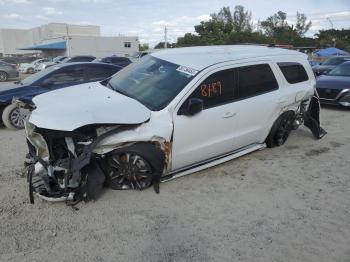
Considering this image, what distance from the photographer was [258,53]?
5703 mm

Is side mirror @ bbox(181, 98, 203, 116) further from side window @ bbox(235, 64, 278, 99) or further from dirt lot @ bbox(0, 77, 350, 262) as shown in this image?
dirt lot @ bbox(0, 77, 350, 262)

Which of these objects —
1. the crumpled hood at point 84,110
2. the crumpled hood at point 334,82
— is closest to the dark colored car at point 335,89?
the crumpled hood at point 334,82

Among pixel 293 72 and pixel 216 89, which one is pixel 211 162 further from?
pixel 293 72

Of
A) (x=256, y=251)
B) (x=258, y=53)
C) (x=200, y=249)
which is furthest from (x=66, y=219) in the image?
(x=258, y=53)

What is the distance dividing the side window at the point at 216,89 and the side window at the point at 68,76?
14.9ft

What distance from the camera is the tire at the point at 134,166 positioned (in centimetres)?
416

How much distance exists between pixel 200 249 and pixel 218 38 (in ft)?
193

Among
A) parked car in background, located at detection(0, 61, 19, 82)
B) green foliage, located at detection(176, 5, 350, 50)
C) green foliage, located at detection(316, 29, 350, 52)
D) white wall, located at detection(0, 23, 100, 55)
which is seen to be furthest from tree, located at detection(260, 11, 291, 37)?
parked car in background, located at detection(0, 61, 19, 82)

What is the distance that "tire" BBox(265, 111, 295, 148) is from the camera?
592 centimetres

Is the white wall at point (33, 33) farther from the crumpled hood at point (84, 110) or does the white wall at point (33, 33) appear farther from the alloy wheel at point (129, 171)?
the alloy wheel at point (129, 171)

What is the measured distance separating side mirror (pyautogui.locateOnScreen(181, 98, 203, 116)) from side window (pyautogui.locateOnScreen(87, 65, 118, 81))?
15.5 feet

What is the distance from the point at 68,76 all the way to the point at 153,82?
413 cm

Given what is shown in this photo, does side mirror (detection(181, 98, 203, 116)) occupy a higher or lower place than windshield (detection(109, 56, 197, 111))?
lower

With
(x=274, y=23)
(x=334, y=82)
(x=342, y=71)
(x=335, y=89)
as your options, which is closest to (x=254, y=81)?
(x=335, y=89)
